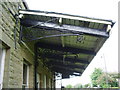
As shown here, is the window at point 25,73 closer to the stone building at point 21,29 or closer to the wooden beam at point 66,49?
the stone building at point 21,29

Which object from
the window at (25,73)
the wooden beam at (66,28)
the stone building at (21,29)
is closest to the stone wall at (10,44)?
the stone building at (21,29)

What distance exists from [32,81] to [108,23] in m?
3.02

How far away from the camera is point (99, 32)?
3.99 m

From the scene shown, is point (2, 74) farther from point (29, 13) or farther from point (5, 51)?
point (29, 13)

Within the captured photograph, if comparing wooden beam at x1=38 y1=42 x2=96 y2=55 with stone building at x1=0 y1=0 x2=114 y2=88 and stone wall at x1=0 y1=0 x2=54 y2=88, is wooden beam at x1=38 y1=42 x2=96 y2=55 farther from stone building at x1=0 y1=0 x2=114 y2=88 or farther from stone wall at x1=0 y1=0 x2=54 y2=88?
stone wall at x1=0 y1=0 x2=54 y2=88

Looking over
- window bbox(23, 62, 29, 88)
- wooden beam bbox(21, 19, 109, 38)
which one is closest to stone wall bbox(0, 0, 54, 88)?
wooden beam bbox(21, 19, 109, 38)

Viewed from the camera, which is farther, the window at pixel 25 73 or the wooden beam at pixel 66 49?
the wooden beam at pixel 66 49

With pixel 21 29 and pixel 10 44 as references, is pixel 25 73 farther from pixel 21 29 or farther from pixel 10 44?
pixel 10 44

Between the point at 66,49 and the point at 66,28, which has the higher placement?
the point at 66,28

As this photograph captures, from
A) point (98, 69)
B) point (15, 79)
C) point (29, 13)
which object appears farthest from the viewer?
point (98, 69)

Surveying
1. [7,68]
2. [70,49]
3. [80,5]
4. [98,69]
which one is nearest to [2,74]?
[7,68]

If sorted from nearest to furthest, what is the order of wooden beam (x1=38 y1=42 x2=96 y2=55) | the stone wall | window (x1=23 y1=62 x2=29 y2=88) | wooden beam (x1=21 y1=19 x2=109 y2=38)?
the stone wall → wooden beam (x1=21 y1=19 x2=109 y2=38) → window (x1=23 y1=62 x2=29 y2=88) → wooden beam (x1=38 y1=42 x2=96 y2=55)

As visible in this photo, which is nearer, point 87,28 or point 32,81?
point 87,28

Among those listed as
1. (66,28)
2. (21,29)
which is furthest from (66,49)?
(21,29)
